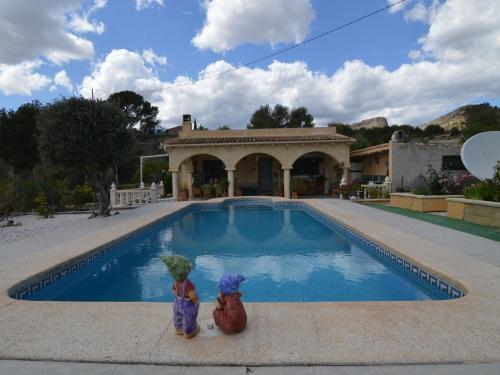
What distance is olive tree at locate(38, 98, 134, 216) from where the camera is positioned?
35.1ft

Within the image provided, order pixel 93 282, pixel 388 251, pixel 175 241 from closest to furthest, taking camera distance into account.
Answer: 1. pixel 93 282
2. pixel 388 251
3. pixel 175 241

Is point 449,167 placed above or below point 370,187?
above

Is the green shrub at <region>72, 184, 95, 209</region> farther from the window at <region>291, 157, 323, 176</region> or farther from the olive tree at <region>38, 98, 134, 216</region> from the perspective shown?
the window at <region>291, 157, 323, 176</region>

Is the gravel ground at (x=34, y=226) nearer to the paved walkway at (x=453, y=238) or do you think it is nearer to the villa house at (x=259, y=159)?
the villa house at (x=259, y=159)

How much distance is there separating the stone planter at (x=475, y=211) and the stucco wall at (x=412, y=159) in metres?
6.72

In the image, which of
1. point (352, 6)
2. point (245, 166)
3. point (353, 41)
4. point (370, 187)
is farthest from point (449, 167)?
point (245, 166)

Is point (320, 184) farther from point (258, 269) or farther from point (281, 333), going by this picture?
point (281, 333)

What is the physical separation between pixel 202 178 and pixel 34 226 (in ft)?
39.7

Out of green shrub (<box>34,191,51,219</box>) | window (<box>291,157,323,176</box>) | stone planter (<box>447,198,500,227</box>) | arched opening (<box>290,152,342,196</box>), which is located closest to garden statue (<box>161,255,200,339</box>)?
stone planter (<box>447,198,500,227</box>)

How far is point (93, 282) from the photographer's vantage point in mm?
6039

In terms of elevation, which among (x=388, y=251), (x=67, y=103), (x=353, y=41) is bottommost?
(x=388, y=251)

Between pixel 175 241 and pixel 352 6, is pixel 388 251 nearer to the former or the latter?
pixel 175 241

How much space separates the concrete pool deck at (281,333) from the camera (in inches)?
110

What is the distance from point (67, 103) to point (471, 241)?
12.5 metres
